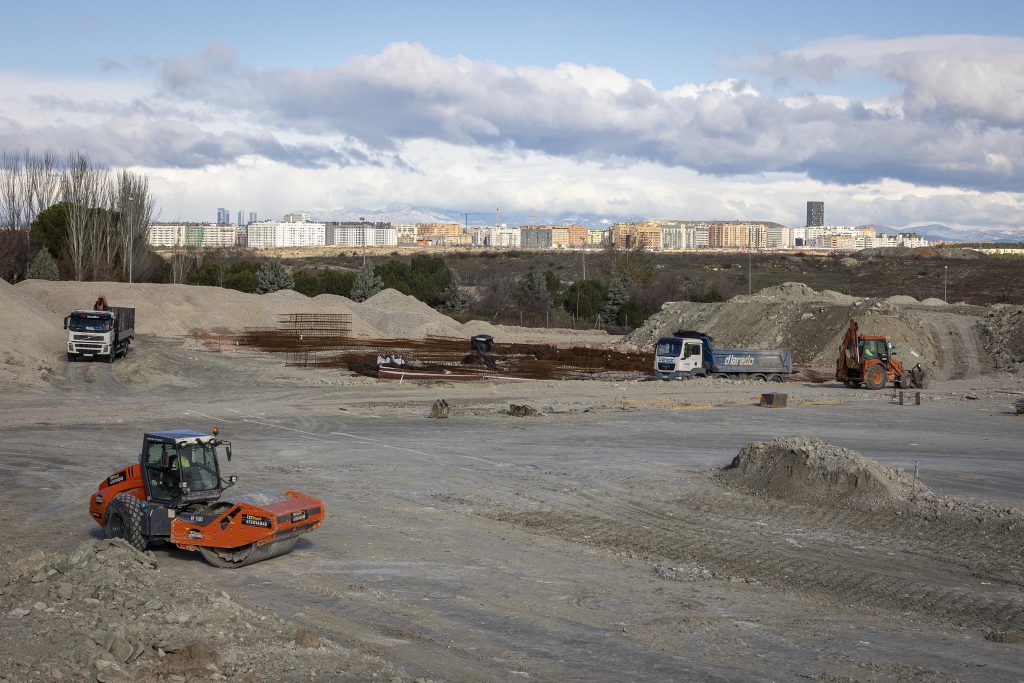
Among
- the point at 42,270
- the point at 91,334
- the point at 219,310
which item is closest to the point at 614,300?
the point at 219,310

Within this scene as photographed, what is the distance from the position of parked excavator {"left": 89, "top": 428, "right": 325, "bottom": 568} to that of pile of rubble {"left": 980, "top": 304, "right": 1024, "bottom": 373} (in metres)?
47.1

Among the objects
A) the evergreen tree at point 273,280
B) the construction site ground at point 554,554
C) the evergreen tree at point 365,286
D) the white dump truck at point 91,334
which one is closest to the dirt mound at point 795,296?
the construction site ground at point 554,554

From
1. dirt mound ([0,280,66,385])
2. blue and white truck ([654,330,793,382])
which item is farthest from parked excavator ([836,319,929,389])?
dirt mound ([0,280,66,385])

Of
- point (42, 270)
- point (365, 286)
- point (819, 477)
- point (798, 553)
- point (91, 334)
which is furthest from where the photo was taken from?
point (365, 286)

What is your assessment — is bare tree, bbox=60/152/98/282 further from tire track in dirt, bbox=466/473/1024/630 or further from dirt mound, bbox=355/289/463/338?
tire track in dirt, bbox=466/473/1024/630

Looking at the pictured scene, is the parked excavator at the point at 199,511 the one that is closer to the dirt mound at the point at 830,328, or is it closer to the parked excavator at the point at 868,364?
the parked excavator at the point at 868,364

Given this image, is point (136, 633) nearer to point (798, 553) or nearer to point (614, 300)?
point (798, 553)

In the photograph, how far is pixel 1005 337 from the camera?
54656mm

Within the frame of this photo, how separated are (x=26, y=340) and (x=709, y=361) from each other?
107ft

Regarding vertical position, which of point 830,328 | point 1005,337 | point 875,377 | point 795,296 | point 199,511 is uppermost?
point 795,296

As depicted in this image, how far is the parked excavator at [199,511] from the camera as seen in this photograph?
14.6 m

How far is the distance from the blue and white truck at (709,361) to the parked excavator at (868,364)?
133 inches

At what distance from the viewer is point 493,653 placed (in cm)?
1170

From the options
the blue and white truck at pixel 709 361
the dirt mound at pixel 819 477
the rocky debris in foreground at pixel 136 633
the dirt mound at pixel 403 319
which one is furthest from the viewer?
the dirt mound at pixel 403 319
